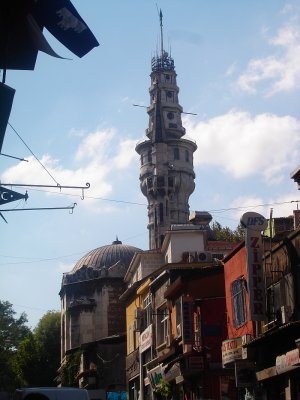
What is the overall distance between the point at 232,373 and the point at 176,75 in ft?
286

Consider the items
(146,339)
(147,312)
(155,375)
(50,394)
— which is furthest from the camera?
(147,312)

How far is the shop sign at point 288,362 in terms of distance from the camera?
17344 millimetres

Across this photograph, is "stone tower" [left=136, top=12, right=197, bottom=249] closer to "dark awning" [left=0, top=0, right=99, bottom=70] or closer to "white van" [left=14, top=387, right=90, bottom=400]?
"white van" [left=14, top=387, right=90, bottom=400]

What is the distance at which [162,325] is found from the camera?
35094 millimetres

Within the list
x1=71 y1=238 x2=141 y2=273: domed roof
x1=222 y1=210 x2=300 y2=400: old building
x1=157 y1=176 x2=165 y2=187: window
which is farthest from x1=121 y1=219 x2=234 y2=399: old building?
x1=157 y1=176 x2=165 y2=187: window

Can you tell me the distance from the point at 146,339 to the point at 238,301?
47.6ft

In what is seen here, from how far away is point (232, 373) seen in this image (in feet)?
82.9

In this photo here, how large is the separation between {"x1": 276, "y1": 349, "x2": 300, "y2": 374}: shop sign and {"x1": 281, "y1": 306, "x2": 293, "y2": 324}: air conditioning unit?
1.15m

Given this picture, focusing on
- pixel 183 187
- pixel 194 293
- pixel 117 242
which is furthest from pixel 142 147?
pixel 194 293

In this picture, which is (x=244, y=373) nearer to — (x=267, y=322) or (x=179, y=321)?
(x=267, y=322)

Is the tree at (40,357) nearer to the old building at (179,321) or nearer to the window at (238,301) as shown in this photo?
the old building at (179,321)

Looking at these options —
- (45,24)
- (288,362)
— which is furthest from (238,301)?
(45,24)

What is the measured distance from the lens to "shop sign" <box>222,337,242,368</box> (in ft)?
Result: 71.6

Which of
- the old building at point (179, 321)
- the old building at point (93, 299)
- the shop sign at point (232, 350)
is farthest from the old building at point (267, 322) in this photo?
the old building at point (93, 299)
